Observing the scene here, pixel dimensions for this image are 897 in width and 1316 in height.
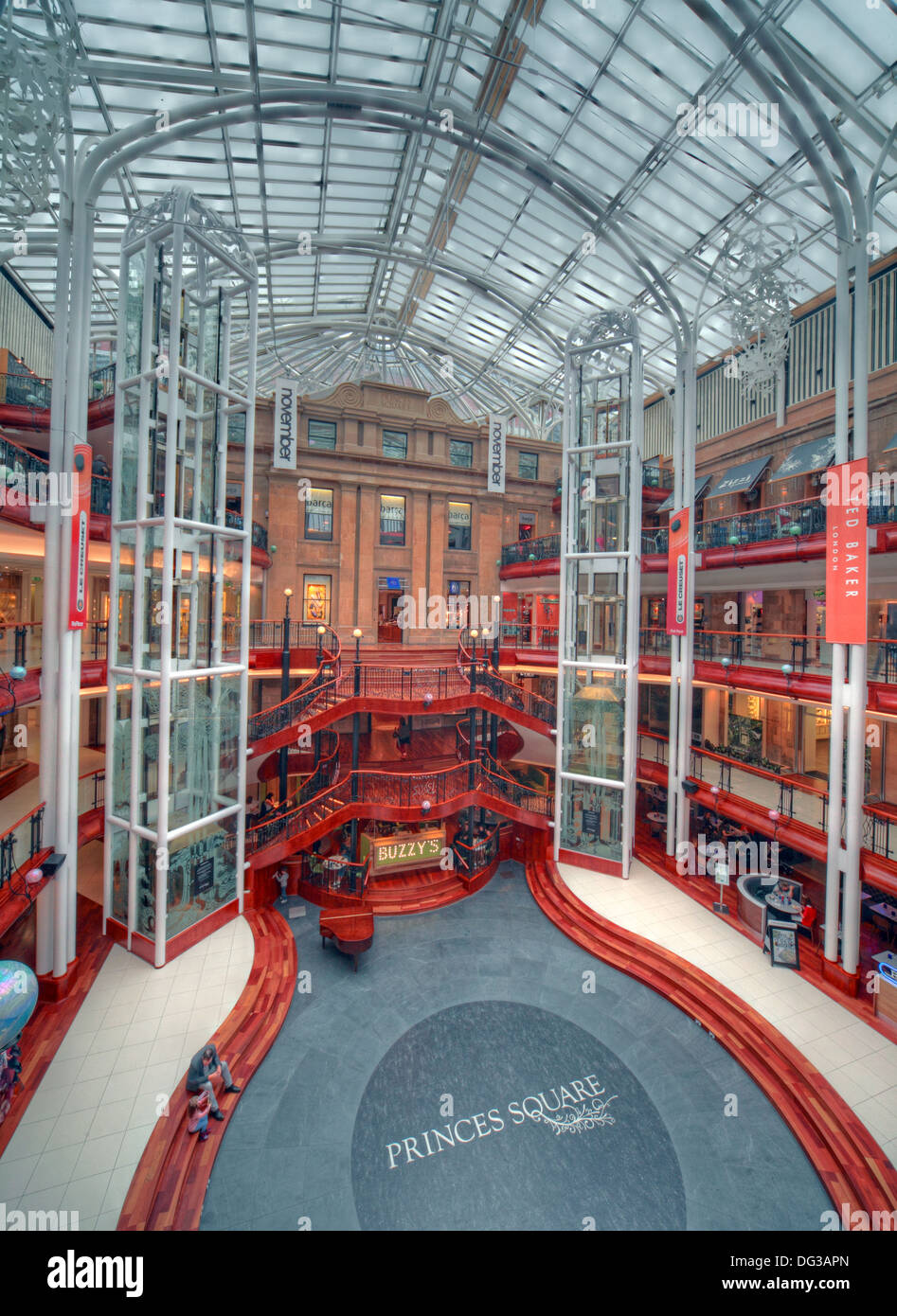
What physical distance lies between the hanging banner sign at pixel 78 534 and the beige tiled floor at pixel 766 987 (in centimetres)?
1221

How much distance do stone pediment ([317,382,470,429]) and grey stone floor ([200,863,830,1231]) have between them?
1974 centimetres

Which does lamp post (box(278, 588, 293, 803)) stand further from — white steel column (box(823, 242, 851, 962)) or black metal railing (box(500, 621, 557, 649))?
white steel column (box(823, 242, 851, 962))

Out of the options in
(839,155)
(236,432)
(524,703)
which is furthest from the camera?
(236,432)

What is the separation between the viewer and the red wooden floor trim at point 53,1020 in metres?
7.27

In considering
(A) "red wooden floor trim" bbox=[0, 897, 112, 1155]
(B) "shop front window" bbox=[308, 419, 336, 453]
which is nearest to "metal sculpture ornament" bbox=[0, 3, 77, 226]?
(A) "red wooden floor trim" bbox=[0, 897, 112, 1155]

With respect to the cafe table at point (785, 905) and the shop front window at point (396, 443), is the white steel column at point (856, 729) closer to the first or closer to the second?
the cafe table at point (785, 905)

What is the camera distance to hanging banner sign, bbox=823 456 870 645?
9320mm

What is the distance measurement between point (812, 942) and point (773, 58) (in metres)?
16.2

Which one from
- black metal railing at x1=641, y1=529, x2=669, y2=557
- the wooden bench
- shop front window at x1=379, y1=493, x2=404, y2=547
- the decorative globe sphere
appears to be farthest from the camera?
shop front window at x1=379, y1=493, x2=404, y2=547

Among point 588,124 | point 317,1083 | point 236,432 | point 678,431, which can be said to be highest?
point 588,124

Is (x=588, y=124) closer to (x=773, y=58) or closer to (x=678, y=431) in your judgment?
(x=773, y=58)

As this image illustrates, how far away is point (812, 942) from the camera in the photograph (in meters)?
11.4

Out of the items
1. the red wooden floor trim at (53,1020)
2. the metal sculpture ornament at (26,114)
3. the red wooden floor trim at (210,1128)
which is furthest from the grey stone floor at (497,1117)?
the metal sculpture ornament at (26,114)

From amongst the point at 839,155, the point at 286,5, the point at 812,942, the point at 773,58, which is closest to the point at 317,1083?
the point at 812,942
